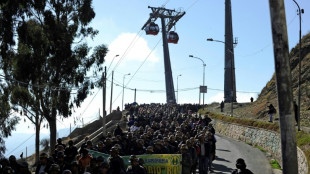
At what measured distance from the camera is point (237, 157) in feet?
64.5

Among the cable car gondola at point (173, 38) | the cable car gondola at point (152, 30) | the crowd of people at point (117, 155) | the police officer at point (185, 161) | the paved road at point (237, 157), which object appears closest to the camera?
the crowd of people at point (117, 155)

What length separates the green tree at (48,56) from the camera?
81.0 ft

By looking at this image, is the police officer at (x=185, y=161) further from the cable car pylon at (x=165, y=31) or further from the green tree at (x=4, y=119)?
the cable car pylon at (x=165, y=31)

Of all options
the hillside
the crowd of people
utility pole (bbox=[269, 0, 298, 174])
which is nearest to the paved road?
the crowd of people

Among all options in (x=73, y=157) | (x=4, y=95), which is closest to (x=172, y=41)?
(x=4, y=95)

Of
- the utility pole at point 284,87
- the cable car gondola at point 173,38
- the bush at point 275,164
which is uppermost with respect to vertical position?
the cable car gondola at point 173,38

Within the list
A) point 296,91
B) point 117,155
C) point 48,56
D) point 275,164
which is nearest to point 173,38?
point 296,91

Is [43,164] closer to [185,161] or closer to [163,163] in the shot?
[163,163]

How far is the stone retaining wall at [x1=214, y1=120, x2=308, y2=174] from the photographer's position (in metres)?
15.2

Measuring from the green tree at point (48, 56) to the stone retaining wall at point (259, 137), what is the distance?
12.1 meters

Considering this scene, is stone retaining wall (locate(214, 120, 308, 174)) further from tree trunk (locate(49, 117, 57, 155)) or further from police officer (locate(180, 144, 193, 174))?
tree trunk (locate(49, 117, 57, 155))

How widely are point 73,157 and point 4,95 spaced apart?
17.3 meters

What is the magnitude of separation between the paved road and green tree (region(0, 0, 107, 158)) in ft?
38.3

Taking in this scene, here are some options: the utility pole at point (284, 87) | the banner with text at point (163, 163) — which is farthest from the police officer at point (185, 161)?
the utility pole at point (284, 87)
